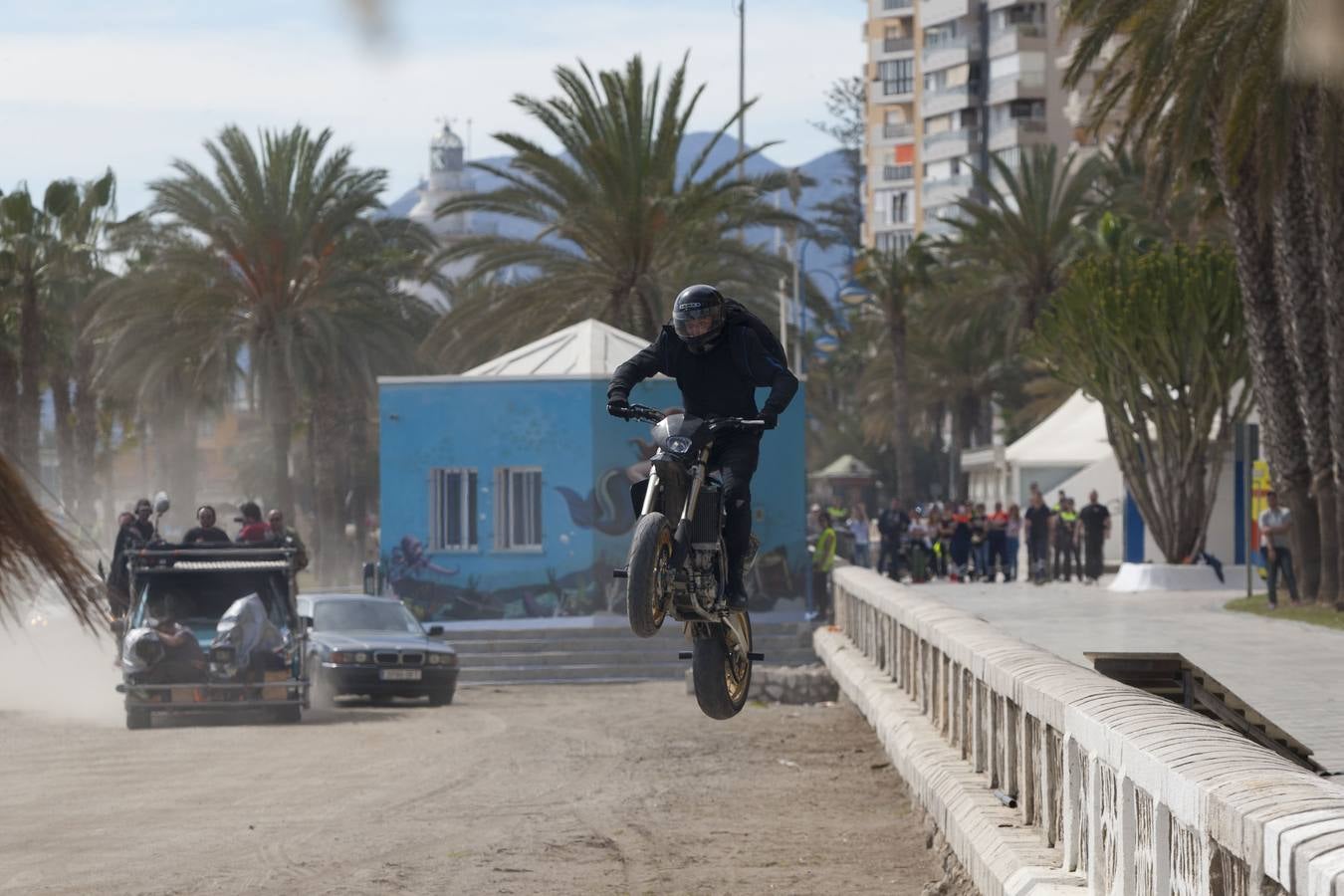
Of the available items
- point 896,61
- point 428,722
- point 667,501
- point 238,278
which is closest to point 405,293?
point 238,278

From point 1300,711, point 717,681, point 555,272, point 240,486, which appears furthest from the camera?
point 240,486

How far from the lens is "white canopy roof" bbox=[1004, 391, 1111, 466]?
53062mm

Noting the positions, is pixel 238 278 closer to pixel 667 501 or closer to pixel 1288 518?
pixel 1288 518

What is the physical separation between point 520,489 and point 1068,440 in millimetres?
21952

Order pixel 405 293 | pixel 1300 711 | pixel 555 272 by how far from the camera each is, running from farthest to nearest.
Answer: pixel 405 293 < pixel 555 272 < pixel 1300 711

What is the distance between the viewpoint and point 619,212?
39.6 meters

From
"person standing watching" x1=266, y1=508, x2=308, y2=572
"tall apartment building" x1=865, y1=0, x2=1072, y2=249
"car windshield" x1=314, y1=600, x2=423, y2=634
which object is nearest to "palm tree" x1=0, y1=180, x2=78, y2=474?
"car windshield" x1=314, y1=600, x2=423, y2=634

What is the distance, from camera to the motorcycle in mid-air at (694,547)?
798cm

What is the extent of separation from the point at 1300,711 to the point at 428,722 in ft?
50.9

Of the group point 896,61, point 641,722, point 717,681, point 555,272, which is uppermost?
point 896,61

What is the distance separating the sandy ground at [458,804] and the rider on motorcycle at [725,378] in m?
7.36

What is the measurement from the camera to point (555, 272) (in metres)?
41.8

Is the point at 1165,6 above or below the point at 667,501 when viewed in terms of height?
above

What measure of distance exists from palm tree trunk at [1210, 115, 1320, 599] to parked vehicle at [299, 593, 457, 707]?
39.6 feet
